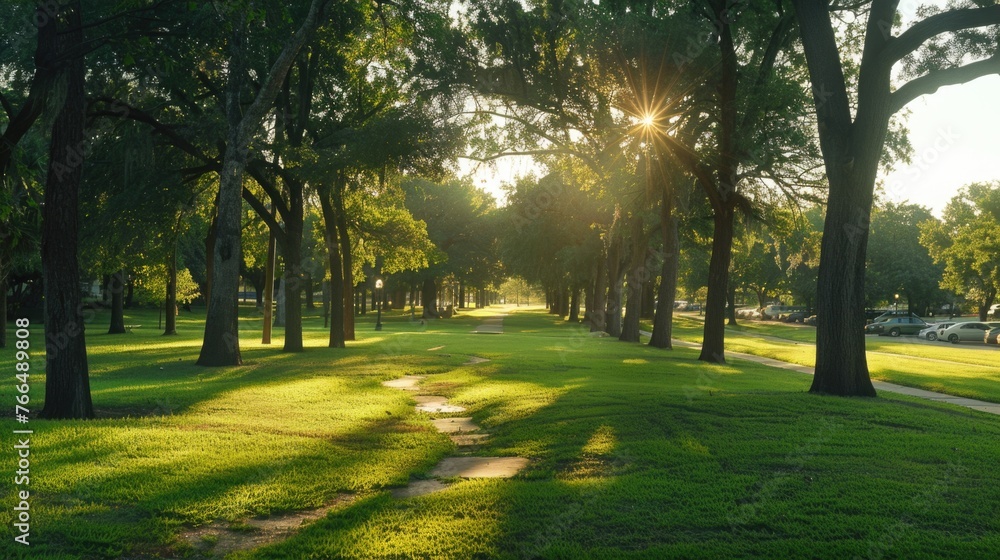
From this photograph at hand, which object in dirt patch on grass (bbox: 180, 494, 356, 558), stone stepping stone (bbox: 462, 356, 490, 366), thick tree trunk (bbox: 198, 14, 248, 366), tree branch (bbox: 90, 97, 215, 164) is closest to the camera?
dirt patch on grass (bbox: 180, 494, 356, 558)

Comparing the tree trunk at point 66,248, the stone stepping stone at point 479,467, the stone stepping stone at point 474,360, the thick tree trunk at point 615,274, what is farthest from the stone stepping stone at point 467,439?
the thick tree trunk at point 615,274

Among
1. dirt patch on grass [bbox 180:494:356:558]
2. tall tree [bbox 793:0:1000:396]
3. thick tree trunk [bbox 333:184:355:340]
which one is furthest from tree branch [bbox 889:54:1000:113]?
thick tree trunk [bbox 333:184:355:340]

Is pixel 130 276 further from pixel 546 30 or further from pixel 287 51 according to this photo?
pixel 546 30

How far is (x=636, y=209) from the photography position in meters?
28.1

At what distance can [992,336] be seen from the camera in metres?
47.2

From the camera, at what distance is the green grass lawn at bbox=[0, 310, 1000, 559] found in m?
5.57

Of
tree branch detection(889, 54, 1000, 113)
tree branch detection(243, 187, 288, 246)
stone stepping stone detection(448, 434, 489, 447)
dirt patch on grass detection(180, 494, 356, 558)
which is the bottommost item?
stone stepping stone detection(448, 434, 489, 447)

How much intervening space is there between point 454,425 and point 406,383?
6.05m

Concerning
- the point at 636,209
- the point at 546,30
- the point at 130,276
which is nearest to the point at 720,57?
the point at 546,30

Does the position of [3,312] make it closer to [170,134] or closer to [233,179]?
[170,134]

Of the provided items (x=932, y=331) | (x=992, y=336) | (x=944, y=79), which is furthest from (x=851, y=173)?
(x=932, y=331)

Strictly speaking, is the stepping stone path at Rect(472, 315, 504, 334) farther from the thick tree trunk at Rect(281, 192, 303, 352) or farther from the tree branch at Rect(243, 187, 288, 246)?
the tree branch at Rect(243, 187, 288, 246)

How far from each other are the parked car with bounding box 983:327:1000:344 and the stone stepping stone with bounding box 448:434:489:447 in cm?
4734

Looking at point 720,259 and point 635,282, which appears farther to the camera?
point 635,282
